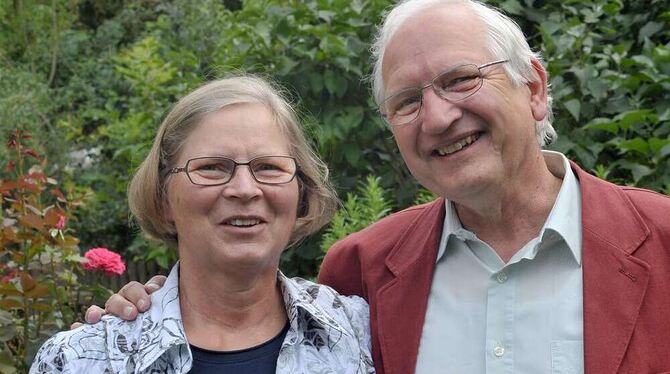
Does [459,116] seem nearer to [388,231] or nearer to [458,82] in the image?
[458,82]

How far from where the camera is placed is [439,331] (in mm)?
2748

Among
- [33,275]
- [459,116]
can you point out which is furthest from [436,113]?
[33,275]

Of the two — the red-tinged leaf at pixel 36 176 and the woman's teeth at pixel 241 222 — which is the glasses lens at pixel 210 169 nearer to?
the woman's teeth at pixel 241 222

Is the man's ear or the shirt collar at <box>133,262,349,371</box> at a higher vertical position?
the man's ear

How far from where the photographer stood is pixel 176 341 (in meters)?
2.51

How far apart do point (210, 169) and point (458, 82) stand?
27.4 inches

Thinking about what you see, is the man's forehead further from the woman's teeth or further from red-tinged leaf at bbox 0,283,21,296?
red-tinged leaf at bbox 0,283,21,296

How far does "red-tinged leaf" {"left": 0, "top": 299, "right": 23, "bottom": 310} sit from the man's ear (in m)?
2.23

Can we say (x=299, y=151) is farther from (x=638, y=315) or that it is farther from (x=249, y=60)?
(x=249, y=60)

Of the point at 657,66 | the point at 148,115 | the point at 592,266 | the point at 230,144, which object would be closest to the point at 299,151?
the point at 230,144

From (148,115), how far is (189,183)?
362 centimetres

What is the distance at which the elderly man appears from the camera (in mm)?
2543

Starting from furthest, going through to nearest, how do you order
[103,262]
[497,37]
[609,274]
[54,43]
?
[54,43], [103,262], [497,37], [609,274]

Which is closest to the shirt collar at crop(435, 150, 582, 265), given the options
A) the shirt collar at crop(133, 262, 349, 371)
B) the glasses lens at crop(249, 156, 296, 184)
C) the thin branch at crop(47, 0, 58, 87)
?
the shirt collar at crop(133, 262, 349, 371)
